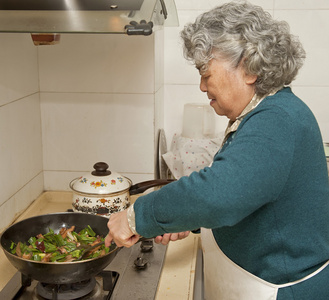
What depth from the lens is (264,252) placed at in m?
1.16

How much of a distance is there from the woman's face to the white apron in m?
0.37

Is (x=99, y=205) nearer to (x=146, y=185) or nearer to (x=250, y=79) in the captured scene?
(x=146, y=185)

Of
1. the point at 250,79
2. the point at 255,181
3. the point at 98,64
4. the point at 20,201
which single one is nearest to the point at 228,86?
the point at 250,79

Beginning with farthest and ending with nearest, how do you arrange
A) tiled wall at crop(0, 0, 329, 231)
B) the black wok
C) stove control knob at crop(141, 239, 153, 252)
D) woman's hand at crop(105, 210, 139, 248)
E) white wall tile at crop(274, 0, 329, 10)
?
white wall tile at crop(274, 0, 329, 10) → tiled wall at crop(0, 0, 329, 231) → stove control knob at crop(141, 239, 153, 252) → the black wok → woman's hand at crop(105, 210, 139, 248)

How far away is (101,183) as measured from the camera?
5.48ft

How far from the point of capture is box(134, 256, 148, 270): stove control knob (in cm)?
146

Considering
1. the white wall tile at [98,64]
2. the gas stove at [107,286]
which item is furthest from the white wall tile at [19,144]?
the gas stove at [107,286]

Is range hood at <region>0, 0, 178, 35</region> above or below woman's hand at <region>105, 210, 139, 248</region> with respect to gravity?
above

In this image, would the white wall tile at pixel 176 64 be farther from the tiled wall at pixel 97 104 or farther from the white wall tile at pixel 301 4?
the white wall tile at pixel 301 4

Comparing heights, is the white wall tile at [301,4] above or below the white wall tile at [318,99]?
above

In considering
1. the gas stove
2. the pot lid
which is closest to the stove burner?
the gas stove

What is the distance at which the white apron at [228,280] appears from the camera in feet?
3.99

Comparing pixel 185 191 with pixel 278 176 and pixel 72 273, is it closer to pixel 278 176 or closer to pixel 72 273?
pixel 278 176

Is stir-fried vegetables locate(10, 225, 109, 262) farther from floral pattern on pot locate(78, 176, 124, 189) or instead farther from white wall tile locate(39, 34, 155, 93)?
white wall tile locate(39, 34, 155, 93)
